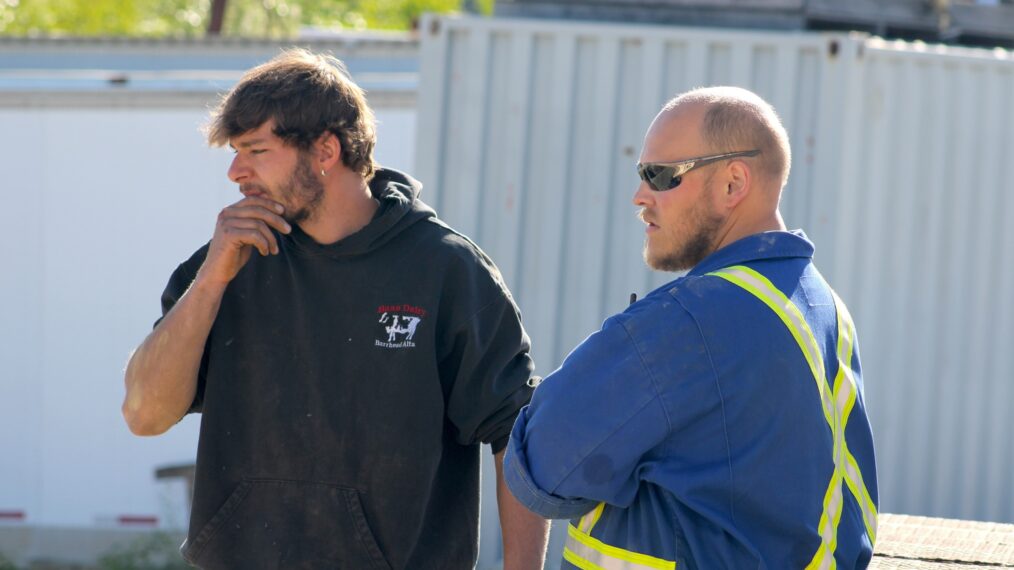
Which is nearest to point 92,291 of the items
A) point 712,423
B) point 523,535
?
point 523,535

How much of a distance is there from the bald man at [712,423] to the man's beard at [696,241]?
3cm

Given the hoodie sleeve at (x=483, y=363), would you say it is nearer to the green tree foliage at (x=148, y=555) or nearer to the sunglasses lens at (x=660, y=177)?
the sunglasses lens at (x=660, y=177)

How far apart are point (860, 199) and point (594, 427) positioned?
3885mm

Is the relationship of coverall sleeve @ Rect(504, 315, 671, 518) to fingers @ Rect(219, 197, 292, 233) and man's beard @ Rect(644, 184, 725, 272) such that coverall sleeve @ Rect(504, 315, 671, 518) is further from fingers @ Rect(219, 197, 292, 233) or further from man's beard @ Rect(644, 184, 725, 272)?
fingers @ Rect(219, 197, 292, 233)

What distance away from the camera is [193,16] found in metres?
24.4

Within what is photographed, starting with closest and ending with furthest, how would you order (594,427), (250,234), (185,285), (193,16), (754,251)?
(594,427), (754,251), (250,234), (185,285), (193,16)

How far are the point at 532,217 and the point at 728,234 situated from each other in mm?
3441

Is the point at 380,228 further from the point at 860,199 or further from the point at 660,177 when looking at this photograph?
the point at 860,199

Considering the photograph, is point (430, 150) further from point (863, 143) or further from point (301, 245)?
point (301, 245)

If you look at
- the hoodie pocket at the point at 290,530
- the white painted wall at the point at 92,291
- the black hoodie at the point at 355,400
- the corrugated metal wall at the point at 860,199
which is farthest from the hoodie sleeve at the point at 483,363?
the white painted wall at the point at 92,291

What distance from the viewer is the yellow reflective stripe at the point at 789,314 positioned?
86.4 inches

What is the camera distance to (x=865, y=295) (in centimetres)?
569

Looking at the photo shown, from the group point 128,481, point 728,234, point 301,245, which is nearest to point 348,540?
point 301,245

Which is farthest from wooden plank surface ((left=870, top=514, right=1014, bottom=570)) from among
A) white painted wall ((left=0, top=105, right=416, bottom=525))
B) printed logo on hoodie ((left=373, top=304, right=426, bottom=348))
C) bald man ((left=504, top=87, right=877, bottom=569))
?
white painted wall ((left=0, top=105, right=416, bottom=525))
